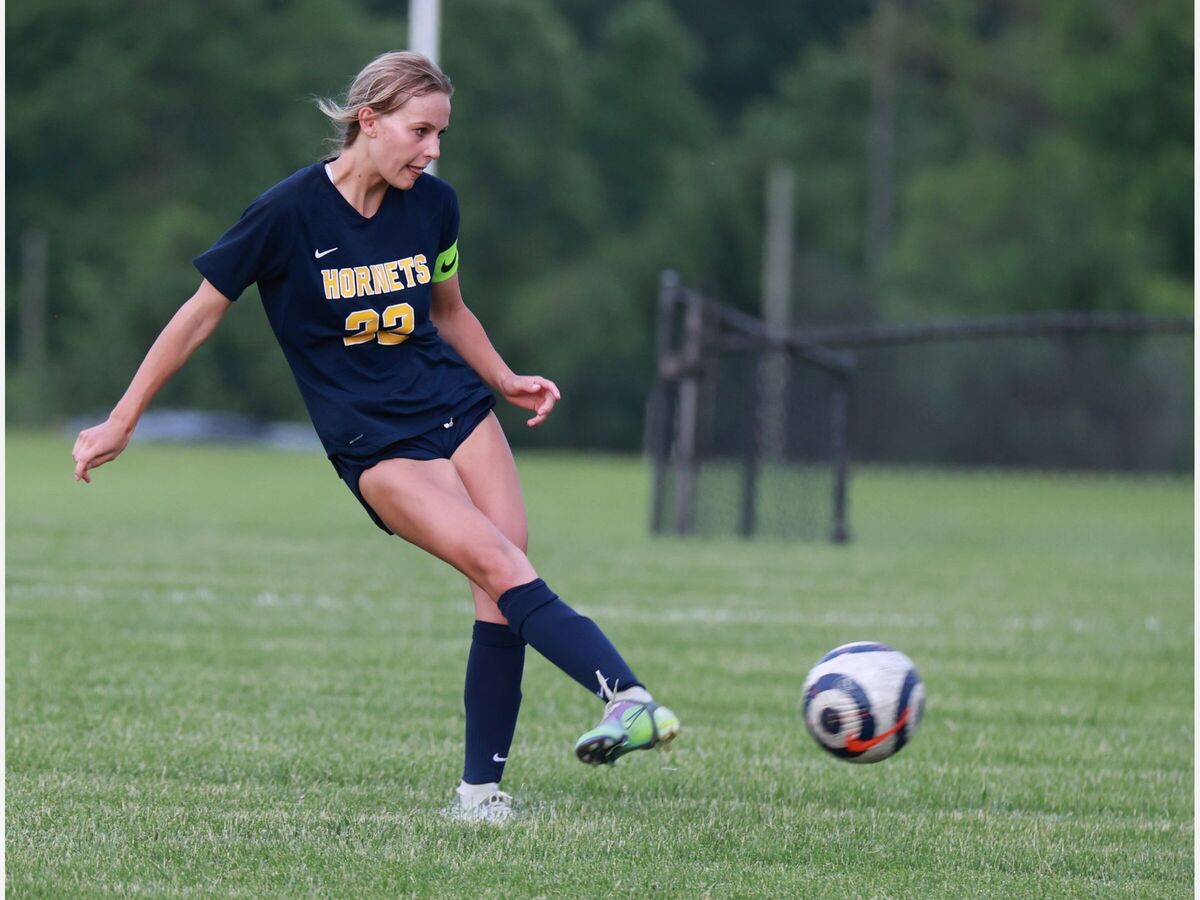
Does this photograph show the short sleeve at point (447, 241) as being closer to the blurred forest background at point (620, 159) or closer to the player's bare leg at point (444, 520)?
the player's bare leg at point (444, 520)

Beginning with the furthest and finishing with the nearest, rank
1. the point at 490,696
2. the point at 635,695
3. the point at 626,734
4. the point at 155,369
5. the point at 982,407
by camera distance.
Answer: the point at 982,407 → the point at 490,696 → the point at 155,369 → the point at 635,695 → the point at 626,734

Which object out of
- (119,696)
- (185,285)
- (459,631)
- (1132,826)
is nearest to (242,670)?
(119,696)

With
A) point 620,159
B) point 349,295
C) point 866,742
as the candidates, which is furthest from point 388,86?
point 620,159

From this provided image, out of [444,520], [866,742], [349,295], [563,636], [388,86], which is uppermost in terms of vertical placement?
[388,86]

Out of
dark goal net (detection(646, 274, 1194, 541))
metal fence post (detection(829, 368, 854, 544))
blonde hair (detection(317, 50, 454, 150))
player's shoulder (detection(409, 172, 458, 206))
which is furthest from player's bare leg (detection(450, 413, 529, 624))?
dark goal net (detection(646, 274, 1194, 541))

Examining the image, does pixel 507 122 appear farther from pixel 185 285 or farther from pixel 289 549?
pixel 289 549

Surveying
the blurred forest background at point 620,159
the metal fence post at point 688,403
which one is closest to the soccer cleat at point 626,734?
the metal fence post at point 688,403

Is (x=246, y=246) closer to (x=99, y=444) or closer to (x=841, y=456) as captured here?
(x=99, y=444)

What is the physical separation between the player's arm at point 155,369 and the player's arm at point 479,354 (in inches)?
23.9

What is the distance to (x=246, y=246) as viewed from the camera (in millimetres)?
4031

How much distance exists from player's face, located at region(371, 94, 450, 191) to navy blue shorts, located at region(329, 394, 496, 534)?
0.58m

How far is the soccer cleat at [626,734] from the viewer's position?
366 cm

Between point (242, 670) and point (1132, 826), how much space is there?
11.8 ft

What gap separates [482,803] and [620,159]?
1949 inches
